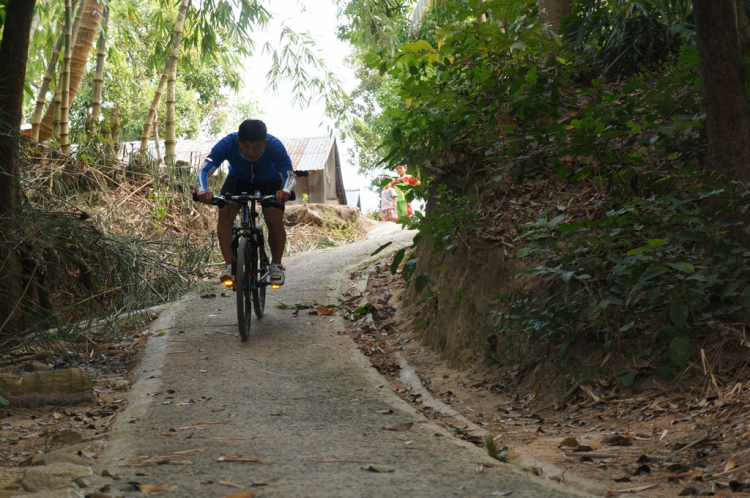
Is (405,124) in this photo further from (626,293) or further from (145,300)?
(145,300)

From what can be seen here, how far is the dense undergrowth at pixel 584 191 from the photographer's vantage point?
135 inches

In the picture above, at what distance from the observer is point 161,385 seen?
166 inches

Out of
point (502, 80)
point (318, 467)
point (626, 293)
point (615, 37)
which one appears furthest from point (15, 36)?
point (615, 37)

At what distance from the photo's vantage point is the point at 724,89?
12.1ft

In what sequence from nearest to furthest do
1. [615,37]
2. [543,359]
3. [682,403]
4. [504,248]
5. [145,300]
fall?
[682,403] < [543,359] < [504,248] < [615,37] < [145,300]

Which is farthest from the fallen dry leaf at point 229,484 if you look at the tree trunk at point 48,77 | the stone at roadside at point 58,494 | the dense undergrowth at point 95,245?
the tree trunk at point 48,77

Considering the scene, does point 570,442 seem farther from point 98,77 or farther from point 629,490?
point 98,77

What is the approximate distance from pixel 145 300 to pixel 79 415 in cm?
324

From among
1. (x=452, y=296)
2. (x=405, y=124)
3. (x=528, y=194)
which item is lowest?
(x=452, y=296)

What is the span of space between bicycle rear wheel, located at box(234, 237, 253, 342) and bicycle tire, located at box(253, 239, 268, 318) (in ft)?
0.46

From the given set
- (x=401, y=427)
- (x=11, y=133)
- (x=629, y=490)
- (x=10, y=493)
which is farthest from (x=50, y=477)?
(x=11, y=133)

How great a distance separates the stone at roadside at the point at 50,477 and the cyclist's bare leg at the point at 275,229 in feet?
11.5

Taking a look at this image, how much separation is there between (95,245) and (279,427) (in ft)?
12.1

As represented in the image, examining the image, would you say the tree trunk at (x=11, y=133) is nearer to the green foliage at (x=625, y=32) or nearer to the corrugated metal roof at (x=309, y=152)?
the green foliage at (x=625, y=32)
